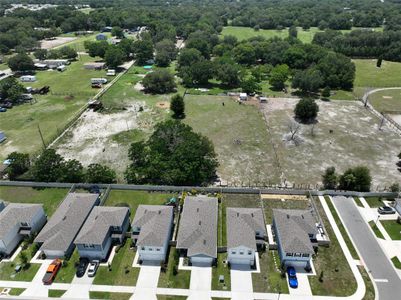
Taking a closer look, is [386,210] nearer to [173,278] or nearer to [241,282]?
[241,282]

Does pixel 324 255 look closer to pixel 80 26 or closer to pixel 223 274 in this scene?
pixel 223 274

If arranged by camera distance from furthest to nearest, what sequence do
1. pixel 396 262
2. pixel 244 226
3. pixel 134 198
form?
1. pixel 134 198
2. pixel 244 226
3. pixel 396 262

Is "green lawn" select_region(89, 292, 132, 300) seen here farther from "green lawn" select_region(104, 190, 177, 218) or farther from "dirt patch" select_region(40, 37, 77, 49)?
"dirt patch" select_region(40, 37, 77, 49)

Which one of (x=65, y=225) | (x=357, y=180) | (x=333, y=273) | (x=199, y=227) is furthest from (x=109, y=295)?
(x=357, y=180)

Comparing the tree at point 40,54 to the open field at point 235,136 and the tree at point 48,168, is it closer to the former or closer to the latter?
the open field at point 235,136

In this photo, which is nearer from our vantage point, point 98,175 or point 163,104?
point 98,175

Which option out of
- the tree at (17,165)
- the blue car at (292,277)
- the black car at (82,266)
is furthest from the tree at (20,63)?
the blue car at (292,277)

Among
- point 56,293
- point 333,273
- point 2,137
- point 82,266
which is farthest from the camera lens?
point 2,137
